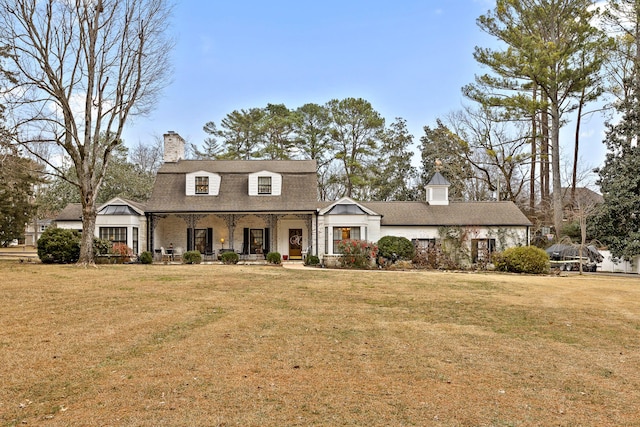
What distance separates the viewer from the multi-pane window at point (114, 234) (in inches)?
950

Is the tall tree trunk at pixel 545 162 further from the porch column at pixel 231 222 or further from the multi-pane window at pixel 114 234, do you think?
the multi-pane window at pixel 114 234

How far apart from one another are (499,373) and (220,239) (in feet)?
71.5

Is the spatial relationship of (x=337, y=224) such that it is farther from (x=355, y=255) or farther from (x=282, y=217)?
(x=282, y=217)

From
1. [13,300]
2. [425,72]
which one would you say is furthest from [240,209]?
[13,300]

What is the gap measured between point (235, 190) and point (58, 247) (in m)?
9.37

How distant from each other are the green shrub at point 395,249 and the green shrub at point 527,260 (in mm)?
4530

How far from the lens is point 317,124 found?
1553 inches

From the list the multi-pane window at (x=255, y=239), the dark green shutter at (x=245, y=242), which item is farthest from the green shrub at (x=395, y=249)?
the dark green shutter at (x=245, y=242)

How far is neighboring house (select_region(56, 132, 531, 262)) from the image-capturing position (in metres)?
24.9

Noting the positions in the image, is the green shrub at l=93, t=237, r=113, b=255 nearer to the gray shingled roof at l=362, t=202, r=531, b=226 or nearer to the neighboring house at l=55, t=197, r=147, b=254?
the neighboring house at l=55, t=197, r=147, b=254

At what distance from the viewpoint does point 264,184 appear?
86.4ft

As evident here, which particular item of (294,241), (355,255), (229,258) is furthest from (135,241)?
(355,255)

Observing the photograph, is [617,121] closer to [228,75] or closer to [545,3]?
[545,3]

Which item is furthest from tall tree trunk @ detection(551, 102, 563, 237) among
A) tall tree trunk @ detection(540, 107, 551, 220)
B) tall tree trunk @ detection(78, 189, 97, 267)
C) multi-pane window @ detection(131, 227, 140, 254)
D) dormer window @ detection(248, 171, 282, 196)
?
tall tree trunk @ detection(78, 189, 97, 267)
